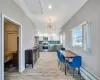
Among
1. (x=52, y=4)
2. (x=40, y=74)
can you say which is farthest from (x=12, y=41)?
(x=52, y=4)

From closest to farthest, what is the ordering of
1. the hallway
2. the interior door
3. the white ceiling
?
the white ceiling, the hallway, the interior door

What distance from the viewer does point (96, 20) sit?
2.96 metres

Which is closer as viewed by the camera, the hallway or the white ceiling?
the white ceiling

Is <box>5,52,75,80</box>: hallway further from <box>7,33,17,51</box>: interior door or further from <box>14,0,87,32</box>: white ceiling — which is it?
<box>14,0,87,32</box>: white ceiling

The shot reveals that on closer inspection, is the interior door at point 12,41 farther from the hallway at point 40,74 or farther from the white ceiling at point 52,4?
the hallway at point 40,74

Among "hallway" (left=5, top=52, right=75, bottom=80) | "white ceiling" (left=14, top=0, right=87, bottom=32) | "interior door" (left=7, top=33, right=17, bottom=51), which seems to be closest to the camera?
"white ceiling" (left=14, top=0, right=87, bottom=32)

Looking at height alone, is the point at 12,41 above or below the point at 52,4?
below

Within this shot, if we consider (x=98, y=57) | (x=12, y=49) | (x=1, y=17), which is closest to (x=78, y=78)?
(x=98, y=57)

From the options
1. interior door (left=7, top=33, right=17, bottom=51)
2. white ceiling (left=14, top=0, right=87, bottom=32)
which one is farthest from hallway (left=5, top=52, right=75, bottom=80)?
white ceiling (left=14, top=0, right=87, bottom=32)

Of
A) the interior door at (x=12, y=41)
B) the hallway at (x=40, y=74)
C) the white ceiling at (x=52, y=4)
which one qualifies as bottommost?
the hallway at (x=40, y=74)

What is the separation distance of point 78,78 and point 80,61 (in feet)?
2.02

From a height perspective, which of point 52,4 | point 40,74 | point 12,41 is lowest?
point 40,74

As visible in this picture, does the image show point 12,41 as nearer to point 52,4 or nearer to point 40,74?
point 40,74

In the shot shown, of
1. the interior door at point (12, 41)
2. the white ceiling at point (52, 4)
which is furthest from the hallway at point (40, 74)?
the white ceiling at point (52, 4)
